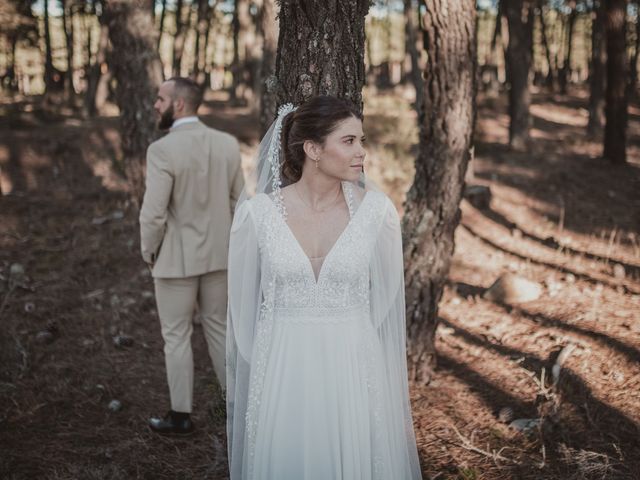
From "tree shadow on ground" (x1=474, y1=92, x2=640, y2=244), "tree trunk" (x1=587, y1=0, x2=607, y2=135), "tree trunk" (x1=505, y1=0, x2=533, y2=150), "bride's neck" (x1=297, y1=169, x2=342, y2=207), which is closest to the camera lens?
"bride's neck" (x1=297, y1=169, x2=342, y2=207)

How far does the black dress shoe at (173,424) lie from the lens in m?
4.55

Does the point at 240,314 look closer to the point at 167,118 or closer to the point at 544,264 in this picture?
the point at 167,118

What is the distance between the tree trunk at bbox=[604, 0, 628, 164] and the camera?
12.2 m

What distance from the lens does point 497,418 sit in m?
4.38

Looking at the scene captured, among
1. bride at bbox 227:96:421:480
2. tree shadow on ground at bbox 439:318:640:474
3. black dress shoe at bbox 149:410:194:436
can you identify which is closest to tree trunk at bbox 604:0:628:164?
tree shadow on ground at bbox 439:318:640:474

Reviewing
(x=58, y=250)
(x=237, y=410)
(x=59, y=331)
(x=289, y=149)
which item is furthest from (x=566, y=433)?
(x=58, y=250)

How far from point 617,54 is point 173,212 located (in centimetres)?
1109

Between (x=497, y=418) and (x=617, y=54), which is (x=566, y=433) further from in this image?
(x=617, y=54)

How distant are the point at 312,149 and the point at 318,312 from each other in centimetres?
75

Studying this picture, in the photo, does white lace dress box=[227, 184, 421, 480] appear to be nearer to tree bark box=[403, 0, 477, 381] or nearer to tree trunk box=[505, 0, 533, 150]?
tree bark box=[403, 0, 477, 381]

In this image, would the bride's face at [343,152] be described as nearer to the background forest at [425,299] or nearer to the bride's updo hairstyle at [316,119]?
the bride's updo hairstyle at [316,119]

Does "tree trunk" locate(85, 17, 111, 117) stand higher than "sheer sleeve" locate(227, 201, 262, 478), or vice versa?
"tree trunk" locate(85, 17, 111, 117)

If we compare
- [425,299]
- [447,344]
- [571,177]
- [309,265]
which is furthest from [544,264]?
[309,265]

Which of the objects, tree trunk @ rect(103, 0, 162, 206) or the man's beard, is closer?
the man's beard
